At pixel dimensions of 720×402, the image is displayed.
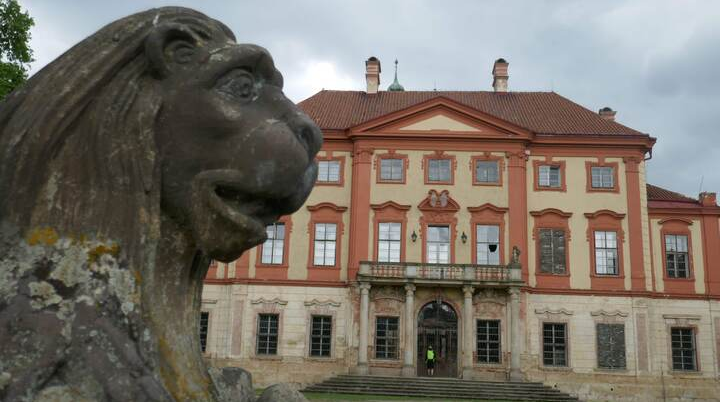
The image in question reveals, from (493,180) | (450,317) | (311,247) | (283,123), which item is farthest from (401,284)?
(283,123)

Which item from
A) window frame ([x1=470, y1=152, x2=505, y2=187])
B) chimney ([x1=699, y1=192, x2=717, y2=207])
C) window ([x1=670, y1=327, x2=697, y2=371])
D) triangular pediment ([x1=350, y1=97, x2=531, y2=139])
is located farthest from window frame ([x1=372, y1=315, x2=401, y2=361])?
chimney ([x1=699, y1=192, x2=717, y2=207])

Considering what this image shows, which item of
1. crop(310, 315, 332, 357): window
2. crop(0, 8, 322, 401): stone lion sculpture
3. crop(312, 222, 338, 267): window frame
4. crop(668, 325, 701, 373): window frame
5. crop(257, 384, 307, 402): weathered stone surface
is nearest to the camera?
crop(0, 8, 322, 401): stone lion sculpture

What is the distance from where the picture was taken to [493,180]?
27.3 m

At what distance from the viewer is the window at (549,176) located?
27.5m

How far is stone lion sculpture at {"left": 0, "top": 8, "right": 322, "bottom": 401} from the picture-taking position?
186 cm

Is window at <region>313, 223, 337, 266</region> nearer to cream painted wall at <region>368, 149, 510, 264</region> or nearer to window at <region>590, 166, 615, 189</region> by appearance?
cream painted wall at <region>368, 149, 510, 264</region>

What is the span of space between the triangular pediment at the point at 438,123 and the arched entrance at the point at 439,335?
685cm

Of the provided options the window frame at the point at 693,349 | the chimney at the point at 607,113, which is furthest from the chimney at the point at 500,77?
the window frame at the point at 693,349

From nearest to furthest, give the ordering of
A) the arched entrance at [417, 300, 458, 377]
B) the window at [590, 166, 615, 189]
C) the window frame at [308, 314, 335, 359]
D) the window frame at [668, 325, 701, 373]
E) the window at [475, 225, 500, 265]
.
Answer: the arched entrance at [417, 300, 458, 377], the window frame at [668, 325, 701, 373], the window frame at [308, 314, 335, 359], the window at [475, 225, 500, 265], the window at [590, 166, 615, 189]

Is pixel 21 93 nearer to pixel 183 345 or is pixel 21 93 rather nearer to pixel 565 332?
pixel 183 345

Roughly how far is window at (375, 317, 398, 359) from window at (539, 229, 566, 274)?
6.15m

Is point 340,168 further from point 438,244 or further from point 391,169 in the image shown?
point 438,244

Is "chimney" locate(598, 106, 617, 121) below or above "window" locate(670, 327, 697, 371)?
above

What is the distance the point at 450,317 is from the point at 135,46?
24.4 metres
